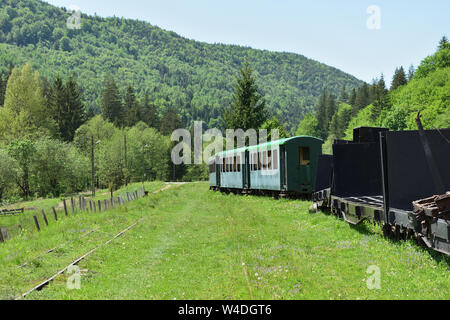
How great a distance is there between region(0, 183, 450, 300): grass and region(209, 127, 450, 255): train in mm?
605

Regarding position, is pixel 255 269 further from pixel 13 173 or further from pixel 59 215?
pixel 13 173

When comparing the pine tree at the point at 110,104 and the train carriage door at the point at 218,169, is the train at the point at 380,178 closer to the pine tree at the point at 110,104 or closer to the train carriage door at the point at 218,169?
the train carriage door at the point at 218,169

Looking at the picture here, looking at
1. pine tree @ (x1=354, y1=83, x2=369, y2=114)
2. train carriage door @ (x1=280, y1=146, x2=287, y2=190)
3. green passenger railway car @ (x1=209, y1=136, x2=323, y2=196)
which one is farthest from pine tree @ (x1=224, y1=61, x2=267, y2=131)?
pine tree @ (x1=354, y1=83, x2=369, y2=114)

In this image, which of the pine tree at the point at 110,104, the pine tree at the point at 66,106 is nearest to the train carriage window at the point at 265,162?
the pine tree at the point at 66,106

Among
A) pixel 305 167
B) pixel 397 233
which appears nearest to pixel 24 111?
pixel 305 167

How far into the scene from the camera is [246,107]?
54.8m

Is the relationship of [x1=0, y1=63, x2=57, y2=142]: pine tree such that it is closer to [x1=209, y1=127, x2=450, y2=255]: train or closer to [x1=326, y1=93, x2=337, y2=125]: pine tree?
[x1=209, y1=127, x2=450, y2=255]: train

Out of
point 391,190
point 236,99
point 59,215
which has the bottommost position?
point 59,215

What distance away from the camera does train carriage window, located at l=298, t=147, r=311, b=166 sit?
23.2 metres

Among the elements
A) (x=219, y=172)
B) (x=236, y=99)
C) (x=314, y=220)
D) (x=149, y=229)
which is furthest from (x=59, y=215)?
(x=236, y=99)

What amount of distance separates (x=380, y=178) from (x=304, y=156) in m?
9.88

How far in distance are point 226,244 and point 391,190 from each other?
4.77 m

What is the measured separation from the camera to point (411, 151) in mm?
9070

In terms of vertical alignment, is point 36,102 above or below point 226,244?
above
